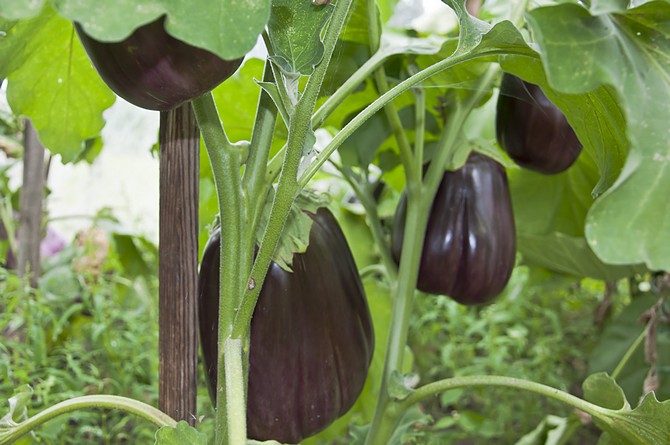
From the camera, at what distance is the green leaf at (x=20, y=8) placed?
0.31m

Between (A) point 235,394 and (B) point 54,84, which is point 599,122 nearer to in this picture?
(A) point 235,394

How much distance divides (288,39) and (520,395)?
1.12 metres

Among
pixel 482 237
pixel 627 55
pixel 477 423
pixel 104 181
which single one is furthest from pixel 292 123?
pixel 104 181

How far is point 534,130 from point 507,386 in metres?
0.28

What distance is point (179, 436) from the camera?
410 mm

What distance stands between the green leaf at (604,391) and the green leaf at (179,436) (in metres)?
0.32

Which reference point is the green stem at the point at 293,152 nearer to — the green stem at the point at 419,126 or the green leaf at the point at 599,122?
the green leaf at the point at 599,122

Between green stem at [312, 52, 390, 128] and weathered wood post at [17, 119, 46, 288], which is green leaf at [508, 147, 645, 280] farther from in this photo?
weathered wood post at [17, 119, 46, 288]

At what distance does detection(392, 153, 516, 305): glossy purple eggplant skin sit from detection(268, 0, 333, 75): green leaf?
1.15 ft

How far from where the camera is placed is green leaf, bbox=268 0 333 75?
1.31ft

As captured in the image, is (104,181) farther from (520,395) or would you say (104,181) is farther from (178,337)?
(178,337)

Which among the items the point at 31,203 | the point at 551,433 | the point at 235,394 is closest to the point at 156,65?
the point at 235,394

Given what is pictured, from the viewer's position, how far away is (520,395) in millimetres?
1379

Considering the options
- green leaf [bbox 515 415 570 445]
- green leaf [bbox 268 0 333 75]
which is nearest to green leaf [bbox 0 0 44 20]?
green leaf [bbox 268 0 333 75]
